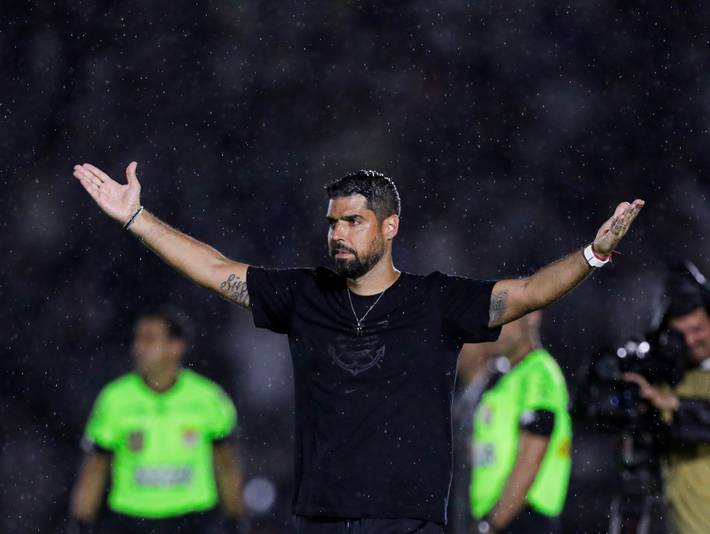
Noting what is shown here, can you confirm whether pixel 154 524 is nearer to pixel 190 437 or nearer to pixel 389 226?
pixel 190 437

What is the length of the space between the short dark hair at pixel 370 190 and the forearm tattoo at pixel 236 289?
0.40m

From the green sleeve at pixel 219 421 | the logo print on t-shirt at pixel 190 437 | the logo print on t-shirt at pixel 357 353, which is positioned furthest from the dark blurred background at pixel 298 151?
the logo print on t-shirt at pixel 357 353

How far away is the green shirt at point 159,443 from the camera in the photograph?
6000 mm

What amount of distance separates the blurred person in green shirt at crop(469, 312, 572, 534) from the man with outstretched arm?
1.85m

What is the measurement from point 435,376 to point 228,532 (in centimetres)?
294

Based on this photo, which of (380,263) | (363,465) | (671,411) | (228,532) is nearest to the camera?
(363,465)

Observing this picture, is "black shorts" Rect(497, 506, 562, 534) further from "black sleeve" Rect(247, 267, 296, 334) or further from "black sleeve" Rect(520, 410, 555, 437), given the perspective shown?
"black sleeve" Rect(247, 267, 296, 334)

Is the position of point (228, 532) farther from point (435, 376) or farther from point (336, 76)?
point (336, 76)

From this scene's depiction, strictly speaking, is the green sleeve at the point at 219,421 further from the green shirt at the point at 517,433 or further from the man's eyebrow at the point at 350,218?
the man's eyebrow at the point at 350,218

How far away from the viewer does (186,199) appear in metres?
9.40

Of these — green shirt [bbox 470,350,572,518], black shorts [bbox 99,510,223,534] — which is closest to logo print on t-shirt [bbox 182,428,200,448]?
black shorts [bbox 99,510,223,534]

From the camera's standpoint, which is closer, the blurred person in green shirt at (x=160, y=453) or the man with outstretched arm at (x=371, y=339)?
the man with outstretched arm at (x=371, y=339)

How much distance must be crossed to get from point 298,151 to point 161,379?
3664mm

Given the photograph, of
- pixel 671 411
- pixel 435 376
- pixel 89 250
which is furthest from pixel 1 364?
pixel 435 376
